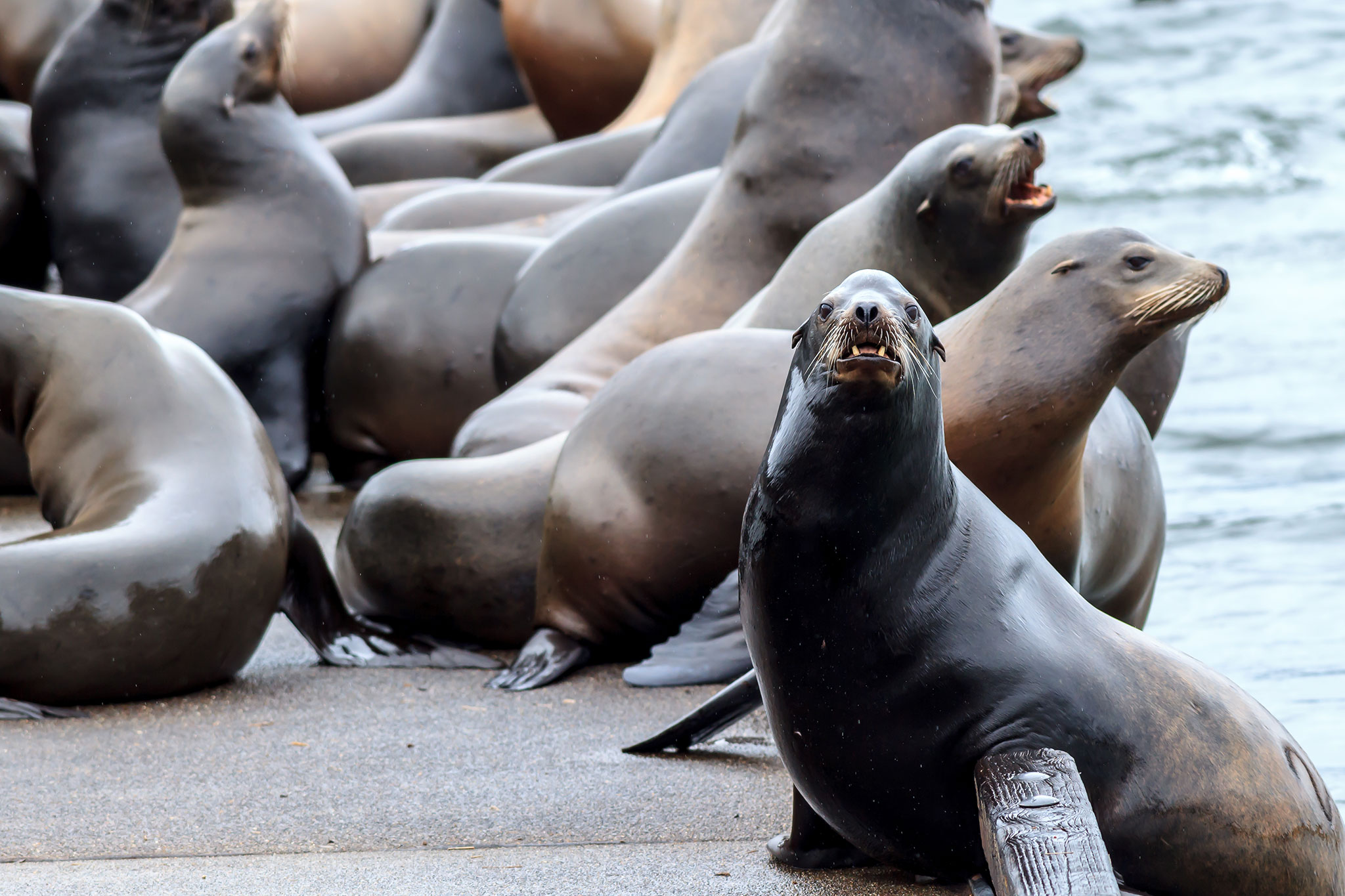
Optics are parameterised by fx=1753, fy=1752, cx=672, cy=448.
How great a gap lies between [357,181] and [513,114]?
1068mm

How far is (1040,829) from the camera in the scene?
1.98 m

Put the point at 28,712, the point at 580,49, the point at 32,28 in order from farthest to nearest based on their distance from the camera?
the point at 32,28
the point at 580,49
the point at 28,712

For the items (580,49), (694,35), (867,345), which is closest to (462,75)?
(580,49)

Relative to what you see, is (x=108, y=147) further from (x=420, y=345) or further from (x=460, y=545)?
(x=460, y=545)

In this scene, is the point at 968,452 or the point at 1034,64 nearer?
the point at 968,452

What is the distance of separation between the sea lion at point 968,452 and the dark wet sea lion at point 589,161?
3406 millimetres

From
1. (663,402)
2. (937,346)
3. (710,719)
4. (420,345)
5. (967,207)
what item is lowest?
(420,345)

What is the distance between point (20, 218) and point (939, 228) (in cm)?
404

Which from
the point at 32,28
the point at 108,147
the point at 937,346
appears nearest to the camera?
the point at 937,346

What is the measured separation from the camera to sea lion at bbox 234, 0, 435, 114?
936 cm

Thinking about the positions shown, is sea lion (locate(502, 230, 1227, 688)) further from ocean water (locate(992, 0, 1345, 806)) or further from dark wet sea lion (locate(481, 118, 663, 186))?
dark wet sea lion (locate(481, 118, 663, 186))

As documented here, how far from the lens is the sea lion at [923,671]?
7.14ft

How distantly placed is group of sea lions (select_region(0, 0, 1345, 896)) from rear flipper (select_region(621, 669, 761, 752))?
19mm

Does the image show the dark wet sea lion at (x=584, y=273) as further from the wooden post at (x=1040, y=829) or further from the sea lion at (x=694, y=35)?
the wooden post at (x=1040, y=829)
